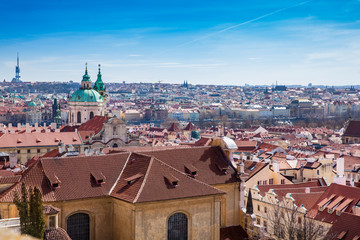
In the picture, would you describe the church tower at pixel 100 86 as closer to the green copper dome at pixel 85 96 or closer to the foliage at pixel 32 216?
the green copper dome at pixel 85 96

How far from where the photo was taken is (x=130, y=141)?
6825 cm

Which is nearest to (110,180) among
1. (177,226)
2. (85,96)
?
(177,226)

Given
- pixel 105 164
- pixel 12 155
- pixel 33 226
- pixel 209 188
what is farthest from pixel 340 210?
pixel 12 155

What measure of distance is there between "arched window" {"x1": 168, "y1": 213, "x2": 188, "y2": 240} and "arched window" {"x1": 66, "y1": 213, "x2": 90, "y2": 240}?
170 inches

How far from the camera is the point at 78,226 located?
2603 centimetres

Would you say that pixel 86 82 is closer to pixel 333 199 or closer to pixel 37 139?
Answer: pixel 37 139

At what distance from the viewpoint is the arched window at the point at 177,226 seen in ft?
85.8

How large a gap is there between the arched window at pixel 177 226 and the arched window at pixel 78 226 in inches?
170

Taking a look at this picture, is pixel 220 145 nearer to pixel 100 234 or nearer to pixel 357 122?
pixel 100 234

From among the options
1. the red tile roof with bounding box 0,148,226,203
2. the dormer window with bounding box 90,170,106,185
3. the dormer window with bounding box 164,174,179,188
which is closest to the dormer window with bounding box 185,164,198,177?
the red tile roof with bounding box 0,148,226,203

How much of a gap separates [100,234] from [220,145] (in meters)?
10.2

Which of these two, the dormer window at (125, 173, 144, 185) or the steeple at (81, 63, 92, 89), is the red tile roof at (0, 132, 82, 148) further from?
the dormer window at (125, 173, 144, 185)

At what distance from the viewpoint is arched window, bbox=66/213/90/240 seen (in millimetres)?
25938

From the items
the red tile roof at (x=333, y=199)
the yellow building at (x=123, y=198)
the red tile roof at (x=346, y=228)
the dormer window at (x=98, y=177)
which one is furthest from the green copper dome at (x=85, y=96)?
the dormer window at (x=98, y=177)
